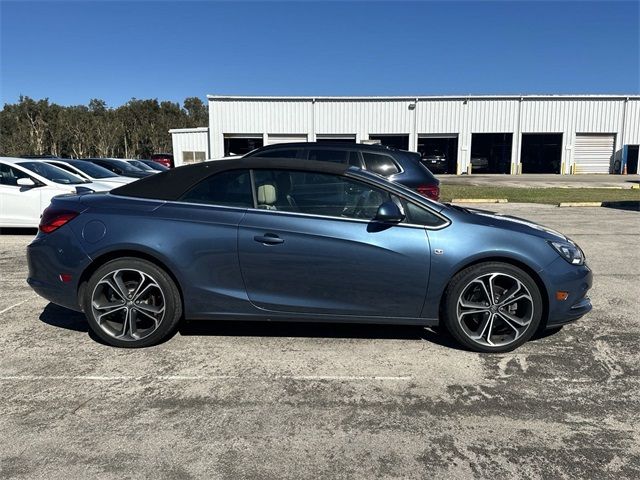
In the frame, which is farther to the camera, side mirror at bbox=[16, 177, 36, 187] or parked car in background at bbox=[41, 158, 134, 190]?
parked car in background at bbox=[41, 158, 134, 190]

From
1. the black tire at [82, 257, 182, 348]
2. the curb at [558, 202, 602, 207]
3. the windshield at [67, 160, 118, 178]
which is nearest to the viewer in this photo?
the black tire at [82, 257, 182, 348]

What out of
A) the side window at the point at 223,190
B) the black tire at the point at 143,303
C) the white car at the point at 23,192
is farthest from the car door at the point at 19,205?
the side window at the point at 223,190

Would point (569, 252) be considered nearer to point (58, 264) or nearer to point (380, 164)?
point (380, 164)

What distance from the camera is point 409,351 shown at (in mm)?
4172

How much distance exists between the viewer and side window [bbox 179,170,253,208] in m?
4.21

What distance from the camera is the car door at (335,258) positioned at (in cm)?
395

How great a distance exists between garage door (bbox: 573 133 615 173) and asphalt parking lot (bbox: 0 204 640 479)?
39.6 meters

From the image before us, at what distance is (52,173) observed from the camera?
10320 millimetres

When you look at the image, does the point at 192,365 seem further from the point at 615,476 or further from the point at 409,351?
the point at 615,476

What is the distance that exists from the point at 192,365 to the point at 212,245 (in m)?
0.95

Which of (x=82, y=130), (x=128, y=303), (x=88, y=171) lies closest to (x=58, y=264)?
(x=128, y=303)

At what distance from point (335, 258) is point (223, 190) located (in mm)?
1136

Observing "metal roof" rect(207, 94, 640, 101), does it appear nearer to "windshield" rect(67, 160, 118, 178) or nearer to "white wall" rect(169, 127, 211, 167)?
"white wall" rect(169, 127, 211, 167)

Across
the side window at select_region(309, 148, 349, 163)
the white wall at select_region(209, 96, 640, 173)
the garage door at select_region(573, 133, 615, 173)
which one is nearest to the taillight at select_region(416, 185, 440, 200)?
the side window at select_region(309, 148, 349, 163)
